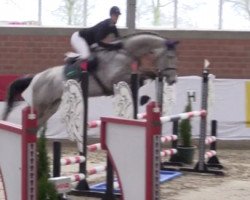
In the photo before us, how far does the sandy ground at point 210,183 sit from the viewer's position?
373 inches

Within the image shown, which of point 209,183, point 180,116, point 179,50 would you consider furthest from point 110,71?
point 179,50

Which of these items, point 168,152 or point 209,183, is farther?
point 168,152

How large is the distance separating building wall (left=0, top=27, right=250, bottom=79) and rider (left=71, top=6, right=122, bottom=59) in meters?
4.19

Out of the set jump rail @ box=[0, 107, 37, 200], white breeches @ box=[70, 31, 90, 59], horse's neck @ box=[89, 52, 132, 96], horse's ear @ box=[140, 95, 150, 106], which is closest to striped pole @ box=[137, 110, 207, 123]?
horse's ear @ box=[140, 95, 150, 106]

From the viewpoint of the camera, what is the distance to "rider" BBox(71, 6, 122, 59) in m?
12.2

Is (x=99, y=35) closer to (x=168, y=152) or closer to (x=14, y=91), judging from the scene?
(x=14, y=91)

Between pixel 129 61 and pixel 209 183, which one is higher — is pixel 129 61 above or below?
above

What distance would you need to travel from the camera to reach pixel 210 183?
10.6 meters

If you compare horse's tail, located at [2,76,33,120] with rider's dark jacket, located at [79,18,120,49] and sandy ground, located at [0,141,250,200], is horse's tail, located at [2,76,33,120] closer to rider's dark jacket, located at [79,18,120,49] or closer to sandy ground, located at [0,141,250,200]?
sandy ground, located at [0,141,250,200]

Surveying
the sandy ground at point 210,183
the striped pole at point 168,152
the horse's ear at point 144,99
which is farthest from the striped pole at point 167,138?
the horse's ear at point 144,99

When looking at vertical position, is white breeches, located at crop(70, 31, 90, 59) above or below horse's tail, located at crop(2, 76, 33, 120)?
above

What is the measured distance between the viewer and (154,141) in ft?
21.6

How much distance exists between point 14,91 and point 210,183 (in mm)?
4495

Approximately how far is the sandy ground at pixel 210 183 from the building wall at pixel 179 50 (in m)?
3.53
